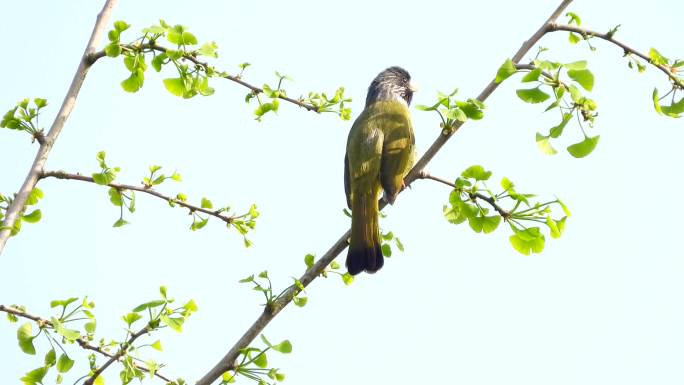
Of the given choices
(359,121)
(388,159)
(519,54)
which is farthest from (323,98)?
(359,121)

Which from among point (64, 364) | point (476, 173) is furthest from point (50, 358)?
point (476, 173)

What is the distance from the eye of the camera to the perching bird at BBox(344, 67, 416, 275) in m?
4.61

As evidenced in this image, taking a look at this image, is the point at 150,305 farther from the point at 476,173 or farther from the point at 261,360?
the point at 476,173

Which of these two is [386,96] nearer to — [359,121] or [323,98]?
[359,121]

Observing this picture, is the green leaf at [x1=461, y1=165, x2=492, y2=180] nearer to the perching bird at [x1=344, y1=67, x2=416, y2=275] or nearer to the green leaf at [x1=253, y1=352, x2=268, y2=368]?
the green leaf at [x1=253, y1=352, x2=268, y2=368]

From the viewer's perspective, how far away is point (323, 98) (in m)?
3.82

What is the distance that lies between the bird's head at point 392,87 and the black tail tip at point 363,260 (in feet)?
8.70

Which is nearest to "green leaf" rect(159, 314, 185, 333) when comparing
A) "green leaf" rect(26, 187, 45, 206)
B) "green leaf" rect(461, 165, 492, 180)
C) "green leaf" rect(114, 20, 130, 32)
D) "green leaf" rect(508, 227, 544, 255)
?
"green leaf" rect(26, 187, 45, 206)

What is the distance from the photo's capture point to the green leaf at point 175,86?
11.3 ft

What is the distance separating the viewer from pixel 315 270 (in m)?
3.16

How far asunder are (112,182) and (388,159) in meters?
2.61

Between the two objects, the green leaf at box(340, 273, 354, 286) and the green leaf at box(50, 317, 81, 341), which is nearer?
the green leaf at box(50, 317, 81, 341)

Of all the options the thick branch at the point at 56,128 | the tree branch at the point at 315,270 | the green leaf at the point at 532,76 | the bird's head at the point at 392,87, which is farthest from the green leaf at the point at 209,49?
the bird's head at the point at 392,87

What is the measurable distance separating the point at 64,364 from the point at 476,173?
1.71 metres
